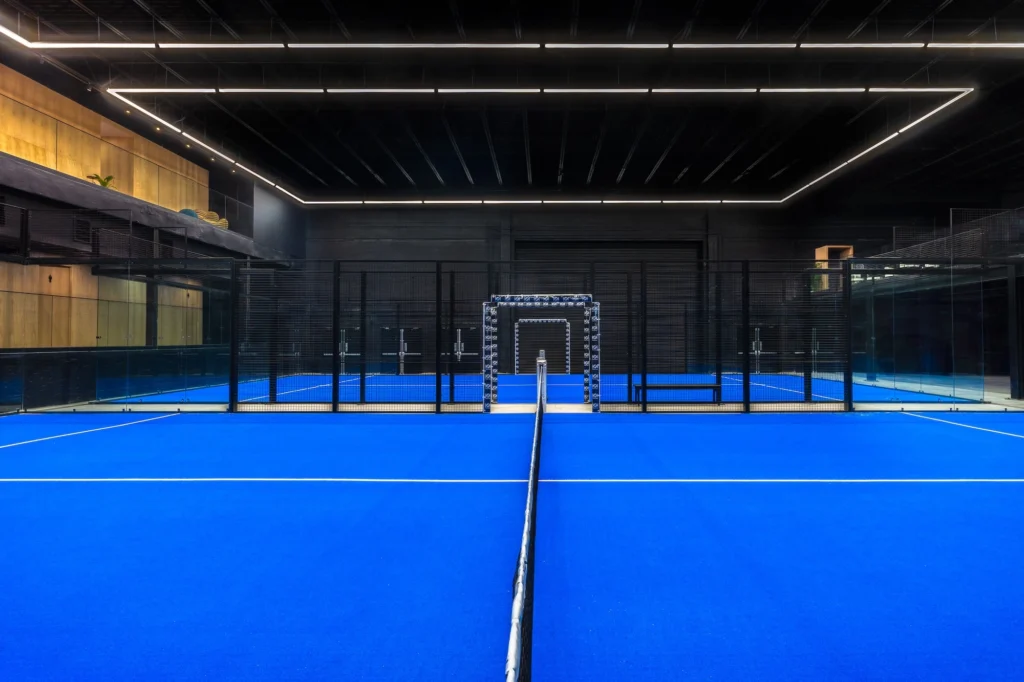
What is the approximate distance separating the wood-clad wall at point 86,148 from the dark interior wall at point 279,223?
73.9 inches

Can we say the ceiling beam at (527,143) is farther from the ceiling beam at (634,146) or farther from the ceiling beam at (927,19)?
the ceiling beam at (927,19)

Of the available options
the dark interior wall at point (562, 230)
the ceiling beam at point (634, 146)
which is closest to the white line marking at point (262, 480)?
the ceiling beam at point (634, 146)

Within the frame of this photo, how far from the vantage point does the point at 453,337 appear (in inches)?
524

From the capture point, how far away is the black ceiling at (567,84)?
1102 centimetres

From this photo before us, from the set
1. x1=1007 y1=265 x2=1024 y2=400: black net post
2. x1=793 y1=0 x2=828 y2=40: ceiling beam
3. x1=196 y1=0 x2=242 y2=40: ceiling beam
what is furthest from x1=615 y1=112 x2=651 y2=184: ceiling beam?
x1=196 y1=0 x2=242 y2=40: ceiling beam

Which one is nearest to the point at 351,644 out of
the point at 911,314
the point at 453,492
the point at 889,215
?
the point at 453,492

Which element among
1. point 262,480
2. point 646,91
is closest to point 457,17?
point 646,91

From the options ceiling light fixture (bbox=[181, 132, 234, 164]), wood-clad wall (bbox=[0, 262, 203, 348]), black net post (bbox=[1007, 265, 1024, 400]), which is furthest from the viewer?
ceiling light fixture (bbox=[181, 132, 234, 164])

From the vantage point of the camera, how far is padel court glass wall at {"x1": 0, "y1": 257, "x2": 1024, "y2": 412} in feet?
41.0

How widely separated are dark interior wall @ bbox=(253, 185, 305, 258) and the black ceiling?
4.23ft

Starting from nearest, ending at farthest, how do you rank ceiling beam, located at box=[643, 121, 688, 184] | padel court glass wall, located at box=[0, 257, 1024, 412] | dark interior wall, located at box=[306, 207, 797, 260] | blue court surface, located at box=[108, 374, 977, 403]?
padel court glass wall, located at box=[0, 257, 1024, 412] < blue court surface, located at box=[108, 374, 977, 403] < ceiling beam, located at box=[643, 121, 688, 184] < dark interior wall, located at box=[306, 207, 797, 260]

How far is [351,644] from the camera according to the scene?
2.90 m

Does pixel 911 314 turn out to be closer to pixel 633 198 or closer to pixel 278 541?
pixel 633 198

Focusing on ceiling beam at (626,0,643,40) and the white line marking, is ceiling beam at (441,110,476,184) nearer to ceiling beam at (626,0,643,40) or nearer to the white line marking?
ceiling beam at (626,0,643,40)
